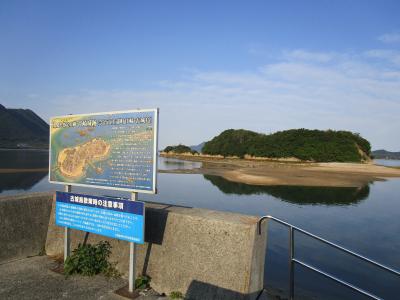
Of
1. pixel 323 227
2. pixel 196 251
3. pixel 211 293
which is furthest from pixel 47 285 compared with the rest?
pixel 323 227

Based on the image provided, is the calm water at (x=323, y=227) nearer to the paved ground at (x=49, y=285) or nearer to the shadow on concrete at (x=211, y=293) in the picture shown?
the shadow on concrete at (x=211, y=293)

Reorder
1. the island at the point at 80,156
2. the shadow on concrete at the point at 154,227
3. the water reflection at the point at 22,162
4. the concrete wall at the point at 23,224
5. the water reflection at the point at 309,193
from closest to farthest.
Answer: the shadow on concrete at the point at 154,227 < the island at the point at 80,156 < the concrete wall at the point at 23,224 < the water reflection at the point at 309,193 < the water reflection at the point at 22,162

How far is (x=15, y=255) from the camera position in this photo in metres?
6.93

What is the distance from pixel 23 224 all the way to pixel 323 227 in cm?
1548

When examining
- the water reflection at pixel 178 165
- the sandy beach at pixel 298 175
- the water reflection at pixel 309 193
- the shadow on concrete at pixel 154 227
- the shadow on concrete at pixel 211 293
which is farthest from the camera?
the water reflection at pixel 178 165

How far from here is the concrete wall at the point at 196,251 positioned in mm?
5098

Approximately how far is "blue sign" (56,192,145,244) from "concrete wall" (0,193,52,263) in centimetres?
97

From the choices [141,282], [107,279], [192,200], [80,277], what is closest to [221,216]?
[141,282]

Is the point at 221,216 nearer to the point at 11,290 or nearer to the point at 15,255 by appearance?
the point at 11,290

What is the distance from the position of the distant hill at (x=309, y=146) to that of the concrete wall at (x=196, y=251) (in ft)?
313

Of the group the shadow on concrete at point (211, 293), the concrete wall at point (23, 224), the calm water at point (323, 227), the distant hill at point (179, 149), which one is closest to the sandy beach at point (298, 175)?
the calm water at point (323, 227)

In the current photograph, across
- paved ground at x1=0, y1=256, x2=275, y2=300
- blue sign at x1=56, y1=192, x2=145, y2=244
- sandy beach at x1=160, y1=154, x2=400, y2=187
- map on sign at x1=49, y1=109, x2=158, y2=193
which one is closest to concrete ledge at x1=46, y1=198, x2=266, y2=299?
paved ground at x1=0, y1=256, x2=275, y2=300

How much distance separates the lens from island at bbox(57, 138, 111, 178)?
6113mm

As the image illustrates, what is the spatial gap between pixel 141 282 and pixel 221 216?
1.93 m
